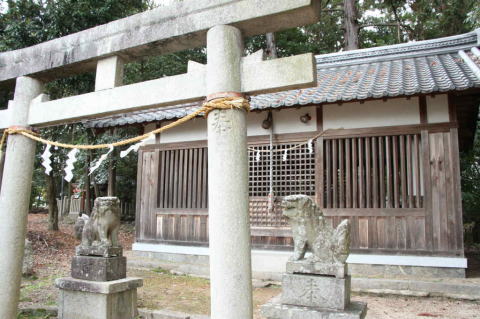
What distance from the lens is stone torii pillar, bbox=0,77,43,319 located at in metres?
4.39

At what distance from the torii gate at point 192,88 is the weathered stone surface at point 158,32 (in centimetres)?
1

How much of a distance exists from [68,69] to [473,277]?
8119 millimetres

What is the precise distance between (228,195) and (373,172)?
5.60 m

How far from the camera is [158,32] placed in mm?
3842

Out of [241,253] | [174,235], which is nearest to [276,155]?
[174,235]

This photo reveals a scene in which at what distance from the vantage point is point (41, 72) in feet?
15.5

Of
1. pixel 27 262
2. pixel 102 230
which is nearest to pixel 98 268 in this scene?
pixel 102 230

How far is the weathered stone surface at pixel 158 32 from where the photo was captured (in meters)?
3.33

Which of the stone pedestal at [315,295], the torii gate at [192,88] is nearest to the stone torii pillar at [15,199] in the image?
the torii gate at [192,88]

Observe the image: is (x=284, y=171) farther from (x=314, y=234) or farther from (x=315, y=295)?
(x=315, y=295)

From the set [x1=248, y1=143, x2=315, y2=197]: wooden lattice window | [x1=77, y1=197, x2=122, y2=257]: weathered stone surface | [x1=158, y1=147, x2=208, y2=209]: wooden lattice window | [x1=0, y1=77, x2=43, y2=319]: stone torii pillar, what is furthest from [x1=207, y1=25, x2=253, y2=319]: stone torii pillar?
[x1=158, y1=147, x2=208, y2=209]: wooden lattice window

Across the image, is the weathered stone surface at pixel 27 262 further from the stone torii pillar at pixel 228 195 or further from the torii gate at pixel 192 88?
the stone torii pillar at pixel 228 195

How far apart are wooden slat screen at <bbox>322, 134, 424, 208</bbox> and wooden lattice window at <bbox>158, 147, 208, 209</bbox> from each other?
3.12 meters

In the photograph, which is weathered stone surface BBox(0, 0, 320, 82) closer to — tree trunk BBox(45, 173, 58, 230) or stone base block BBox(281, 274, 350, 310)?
stone base block BBox(281, 274, 350, 310)
